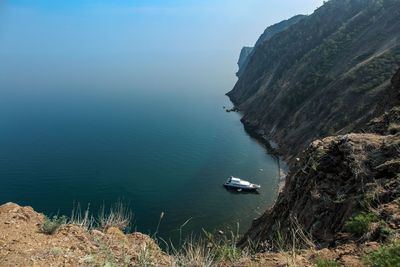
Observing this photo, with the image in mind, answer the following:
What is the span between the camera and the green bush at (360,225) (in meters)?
7.87

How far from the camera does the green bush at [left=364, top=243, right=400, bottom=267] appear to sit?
17.5ft

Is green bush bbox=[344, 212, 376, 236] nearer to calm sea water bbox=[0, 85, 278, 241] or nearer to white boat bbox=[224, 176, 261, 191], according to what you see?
calm sea water bbox=[0, 85, 278, 241]

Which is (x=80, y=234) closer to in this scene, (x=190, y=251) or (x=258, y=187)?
(x=190, y=251)

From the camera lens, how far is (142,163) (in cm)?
7112

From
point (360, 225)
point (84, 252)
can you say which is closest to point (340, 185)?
point (360, 225)

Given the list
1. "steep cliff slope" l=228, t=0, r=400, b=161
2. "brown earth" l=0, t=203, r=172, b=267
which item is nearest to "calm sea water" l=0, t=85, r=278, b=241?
"steep cliff slope" l=228, t=0, r=400, b=161

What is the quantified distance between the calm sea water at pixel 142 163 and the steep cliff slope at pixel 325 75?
7596mm

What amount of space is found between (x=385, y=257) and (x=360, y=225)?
2.52 m

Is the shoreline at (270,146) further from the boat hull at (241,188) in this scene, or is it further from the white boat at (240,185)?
the white boat at (240,185)

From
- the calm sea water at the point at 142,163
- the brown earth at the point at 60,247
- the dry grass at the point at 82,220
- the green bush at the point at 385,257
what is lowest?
the calm sea water at the point at 142,163

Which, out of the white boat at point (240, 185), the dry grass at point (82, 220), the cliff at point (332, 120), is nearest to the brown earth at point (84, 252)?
the cliff at point (332, 120)

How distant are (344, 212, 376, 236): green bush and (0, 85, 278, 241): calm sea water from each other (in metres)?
22.6

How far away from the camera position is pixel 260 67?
14000 centimetres

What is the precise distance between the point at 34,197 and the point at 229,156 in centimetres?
3380
